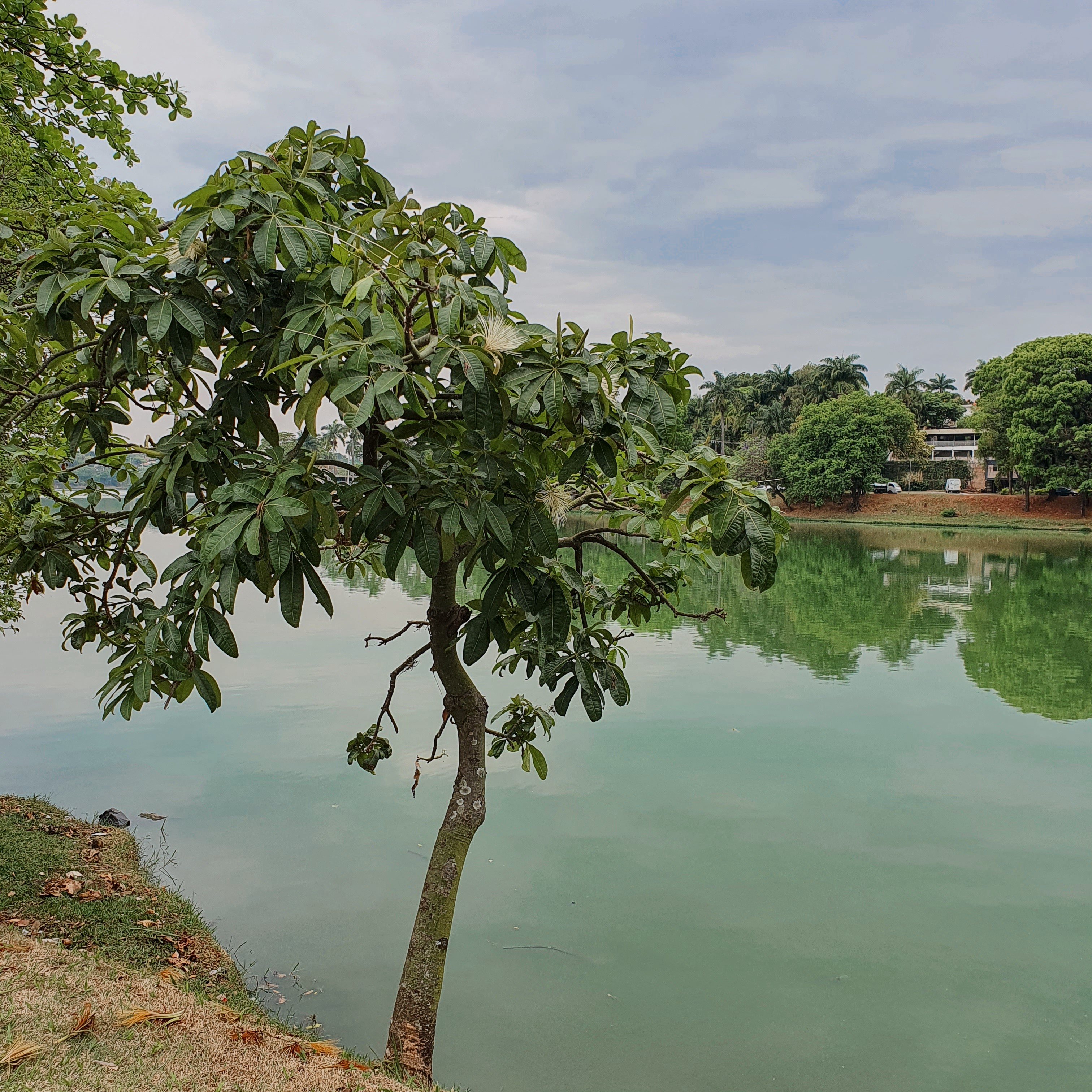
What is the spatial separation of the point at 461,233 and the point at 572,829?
4.30 meters

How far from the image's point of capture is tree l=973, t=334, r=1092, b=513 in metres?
33.5

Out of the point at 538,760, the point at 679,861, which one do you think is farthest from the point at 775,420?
the point at 538,760

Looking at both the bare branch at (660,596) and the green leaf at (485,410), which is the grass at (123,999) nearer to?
the bare branch at (660,596)

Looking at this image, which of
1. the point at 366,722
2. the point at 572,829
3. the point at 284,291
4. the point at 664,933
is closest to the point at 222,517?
the point at 284,291

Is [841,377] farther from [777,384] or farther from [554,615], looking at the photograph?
[554,615]

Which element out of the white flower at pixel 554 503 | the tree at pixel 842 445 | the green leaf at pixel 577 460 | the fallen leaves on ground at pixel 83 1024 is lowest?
the fallen leaves on ground at pixel 83 1024

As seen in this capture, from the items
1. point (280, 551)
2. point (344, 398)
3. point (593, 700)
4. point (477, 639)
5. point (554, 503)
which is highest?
point (344, 398)

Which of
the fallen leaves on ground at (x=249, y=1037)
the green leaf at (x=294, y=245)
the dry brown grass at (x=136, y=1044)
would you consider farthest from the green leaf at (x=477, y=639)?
the fallen leaves on ground at (x=249, y=1037)

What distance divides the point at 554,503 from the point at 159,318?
111cm

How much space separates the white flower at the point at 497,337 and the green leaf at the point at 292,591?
674 millimetres

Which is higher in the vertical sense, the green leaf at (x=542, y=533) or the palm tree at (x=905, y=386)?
the palm tree at (x=905, y=386)

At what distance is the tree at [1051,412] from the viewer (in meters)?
33.5

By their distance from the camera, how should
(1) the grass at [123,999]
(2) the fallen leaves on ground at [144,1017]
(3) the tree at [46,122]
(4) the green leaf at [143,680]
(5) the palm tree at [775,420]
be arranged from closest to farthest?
(4) the green leaf at [143,680]
(1) the grass at [123,999]
(2) the fallen leaves on ground at [144,1017]
(3) the tree at [46,122]
(5) the palm tree at [775,420]

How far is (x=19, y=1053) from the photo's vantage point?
2.17 metres
